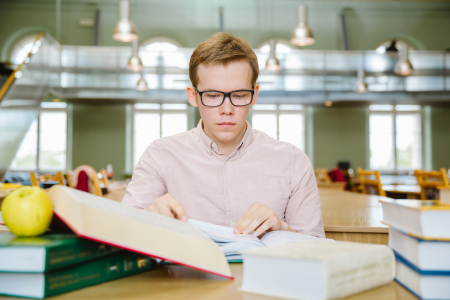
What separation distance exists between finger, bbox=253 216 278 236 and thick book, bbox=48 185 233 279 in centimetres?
36

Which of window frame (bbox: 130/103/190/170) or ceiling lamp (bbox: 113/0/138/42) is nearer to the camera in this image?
ceiling lamp (bbox: 113/0/138/42)

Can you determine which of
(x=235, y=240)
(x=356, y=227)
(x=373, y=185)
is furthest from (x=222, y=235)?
(x=373, y=185)

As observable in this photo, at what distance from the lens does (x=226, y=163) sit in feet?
4.98

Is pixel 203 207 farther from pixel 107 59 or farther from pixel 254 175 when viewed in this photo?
pixel 107 59

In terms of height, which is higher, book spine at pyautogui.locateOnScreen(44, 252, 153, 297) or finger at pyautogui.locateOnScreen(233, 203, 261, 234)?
finger at pyautogui.locateOnScreen(233, 203, 261, 234)

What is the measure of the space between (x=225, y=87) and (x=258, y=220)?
467 mm

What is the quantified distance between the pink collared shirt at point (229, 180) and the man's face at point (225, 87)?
0.66ft

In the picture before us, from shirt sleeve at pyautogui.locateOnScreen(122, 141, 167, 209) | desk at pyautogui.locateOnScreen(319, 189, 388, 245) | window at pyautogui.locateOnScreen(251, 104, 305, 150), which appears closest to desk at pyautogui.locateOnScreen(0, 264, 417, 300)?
shirt sleeve at pyautogui.locateOnScreen(122, 141, 167, 209)

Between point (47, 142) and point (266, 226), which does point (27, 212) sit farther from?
point (47, 142)

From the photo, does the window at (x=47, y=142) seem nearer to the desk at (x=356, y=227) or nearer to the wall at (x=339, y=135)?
the wall at (x=339, y=135)

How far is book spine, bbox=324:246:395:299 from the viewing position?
0.56 metres

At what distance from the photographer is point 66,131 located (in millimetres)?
12094

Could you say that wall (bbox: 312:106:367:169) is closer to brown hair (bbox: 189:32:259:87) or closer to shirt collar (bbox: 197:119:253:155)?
shirt collar (bbox: 197:119:253:155)

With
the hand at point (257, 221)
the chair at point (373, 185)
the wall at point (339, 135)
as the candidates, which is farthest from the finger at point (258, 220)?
the wall at point (339, 135)
